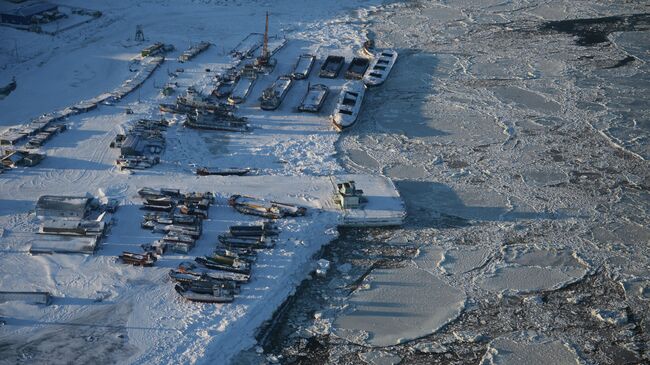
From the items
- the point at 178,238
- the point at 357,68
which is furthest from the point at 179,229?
the point at 357,68

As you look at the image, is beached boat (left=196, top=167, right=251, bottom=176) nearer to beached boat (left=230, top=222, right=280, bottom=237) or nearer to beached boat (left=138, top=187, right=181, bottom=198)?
beached boat (left=138, top=187, right=181, bottom=198)

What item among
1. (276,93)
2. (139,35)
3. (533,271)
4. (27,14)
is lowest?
Answer: (533,271)

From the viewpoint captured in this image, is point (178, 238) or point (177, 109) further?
point (177, 109)

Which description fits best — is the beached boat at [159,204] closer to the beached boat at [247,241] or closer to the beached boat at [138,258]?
the beached boat at [247,241]

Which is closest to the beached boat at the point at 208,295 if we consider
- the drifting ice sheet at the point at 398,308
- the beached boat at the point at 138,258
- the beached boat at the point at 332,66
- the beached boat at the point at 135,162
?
the beached boat at the point at 138,258

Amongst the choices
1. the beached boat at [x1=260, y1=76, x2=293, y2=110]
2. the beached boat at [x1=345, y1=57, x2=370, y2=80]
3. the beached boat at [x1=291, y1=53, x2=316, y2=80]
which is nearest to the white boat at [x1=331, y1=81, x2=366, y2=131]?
the beached boat at [x1=345, y1=57, x2=370, y2=80]

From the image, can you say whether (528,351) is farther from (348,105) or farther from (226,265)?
(348,105)
